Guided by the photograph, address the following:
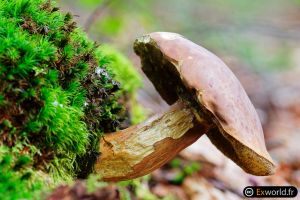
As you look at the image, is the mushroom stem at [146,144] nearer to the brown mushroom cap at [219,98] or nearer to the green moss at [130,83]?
the brown mushroom cap at [219,98]

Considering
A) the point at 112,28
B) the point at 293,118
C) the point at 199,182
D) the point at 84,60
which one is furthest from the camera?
the point at 112,28

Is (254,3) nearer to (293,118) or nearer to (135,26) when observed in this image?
(135,26)

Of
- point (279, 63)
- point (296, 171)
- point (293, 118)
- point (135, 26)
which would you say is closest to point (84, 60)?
point (296, 171)

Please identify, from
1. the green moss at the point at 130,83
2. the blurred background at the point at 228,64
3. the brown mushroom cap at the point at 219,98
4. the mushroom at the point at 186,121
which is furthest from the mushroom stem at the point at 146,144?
the green moss at the point at 130,83

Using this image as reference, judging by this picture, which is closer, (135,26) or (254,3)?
(135,26)

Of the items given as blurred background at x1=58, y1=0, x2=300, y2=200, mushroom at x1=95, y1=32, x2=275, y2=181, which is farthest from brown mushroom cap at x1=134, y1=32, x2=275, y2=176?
blurred background at x1=58, y1=0, x2=300, y2=200

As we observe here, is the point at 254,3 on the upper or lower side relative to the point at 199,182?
upper

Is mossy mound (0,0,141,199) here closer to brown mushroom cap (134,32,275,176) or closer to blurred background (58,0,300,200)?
brown mushroom cap (134,32,275,176)
